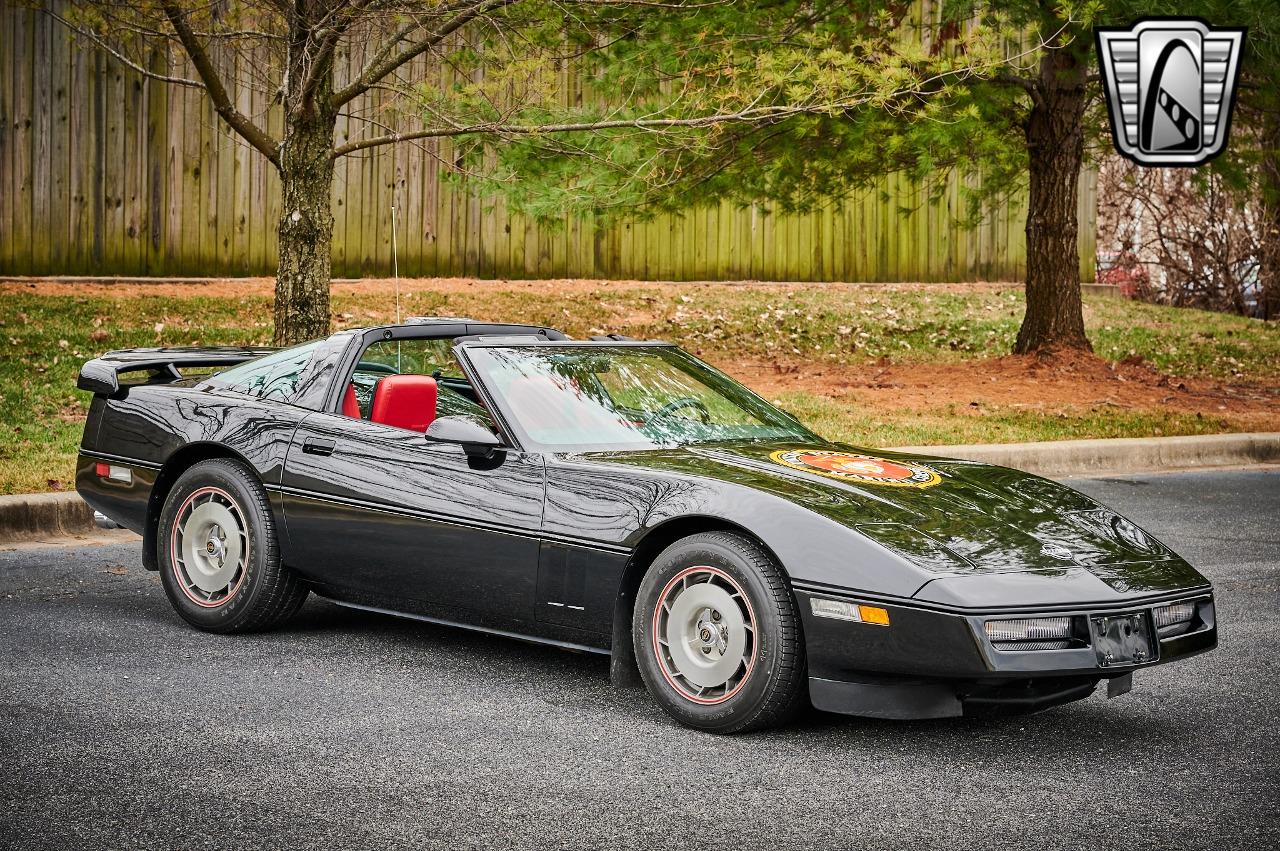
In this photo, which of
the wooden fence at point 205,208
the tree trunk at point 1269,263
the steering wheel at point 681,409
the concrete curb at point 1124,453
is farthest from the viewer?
the tree trunk at point 1269,263

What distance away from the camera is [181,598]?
597 cm

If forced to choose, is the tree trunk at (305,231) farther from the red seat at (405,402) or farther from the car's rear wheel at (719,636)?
the car's rear wheel at (719,636)

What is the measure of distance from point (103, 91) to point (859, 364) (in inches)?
307

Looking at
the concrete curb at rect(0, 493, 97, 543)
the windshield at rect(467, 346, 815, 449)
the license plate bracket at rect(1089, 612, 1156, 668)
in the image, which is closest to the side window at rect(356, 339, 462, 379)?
the windshield at rect(467, 346, 815, 449)

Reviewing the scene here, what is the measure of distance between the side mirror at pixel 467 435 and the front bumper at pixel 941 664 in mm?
1254

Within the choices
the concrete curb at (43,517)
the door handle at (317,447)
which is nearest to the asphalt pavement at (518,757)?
the door handle at (317,447)

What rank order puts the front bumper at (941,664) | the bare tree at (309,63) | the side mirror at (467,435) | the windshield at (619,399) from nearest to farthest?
the front bumper at (941,664)
the side mirror at (467,435)
the windshield at (619,399)
the bare tree at (309,63)

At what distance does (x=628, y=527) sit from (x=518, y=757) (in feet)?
2.68

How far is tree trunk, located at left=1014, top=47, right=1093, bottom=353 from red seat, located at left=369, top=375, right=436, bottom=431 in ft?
32.2

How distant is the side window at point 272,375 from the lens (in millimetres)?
6070

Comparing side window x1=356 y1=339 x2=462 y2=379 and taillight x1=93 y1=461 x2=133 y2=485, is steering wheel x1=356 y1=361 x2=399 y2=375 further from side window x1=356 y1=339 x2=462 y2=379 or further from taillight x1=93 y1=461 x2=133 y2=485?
taillight x1=93 y1=461 x2=133 y2=485

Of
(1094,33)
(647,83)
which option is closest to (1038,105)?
(1094,33)

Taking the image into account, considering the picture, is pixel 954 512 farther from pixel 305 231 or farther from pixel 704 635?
pixel 305 231

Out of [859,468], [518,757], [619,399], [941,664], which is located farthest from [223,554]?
[941,664]
